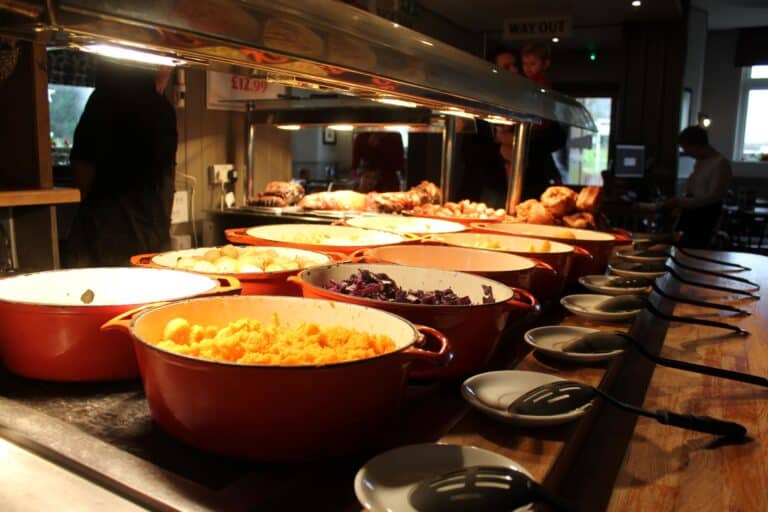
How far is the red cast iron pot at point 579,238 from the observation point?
170 centimetres

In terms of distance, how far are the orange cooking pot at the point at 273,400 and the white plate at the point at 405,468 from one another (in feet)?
0.15

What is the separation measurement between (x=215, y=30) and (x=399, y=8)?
230 cm

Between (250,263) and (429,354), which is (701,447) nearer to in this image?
(429,354)

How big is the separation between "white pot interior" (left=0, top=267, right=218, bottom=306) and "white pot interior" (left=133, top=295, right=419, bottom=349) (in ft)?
0.24

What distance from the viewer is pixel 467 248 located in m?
1.38

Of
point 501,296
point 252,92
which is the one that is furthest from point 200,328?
point 252,92

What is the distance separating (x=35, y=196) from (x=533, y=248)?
1378mm

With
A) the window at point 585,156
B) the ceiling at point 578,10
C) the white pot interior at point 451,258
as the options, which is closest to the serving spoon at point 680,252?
the white pot interior at point 451,258

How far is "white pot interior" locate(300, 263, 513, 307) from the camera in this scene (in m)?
1.03

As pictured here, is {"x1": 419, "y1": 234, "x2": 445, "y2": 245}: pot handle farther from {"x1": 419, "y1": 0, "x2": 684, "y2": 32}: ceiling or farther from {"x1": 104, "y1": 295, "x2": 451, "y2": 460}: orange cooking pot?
{"x1": 419, "y1": 0, "x2": 684, "y2": 32}: ceiling

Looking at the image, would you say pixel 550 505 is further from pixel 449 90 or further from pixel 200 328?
pixel 449 90

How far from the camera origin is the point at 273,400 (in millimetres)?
605

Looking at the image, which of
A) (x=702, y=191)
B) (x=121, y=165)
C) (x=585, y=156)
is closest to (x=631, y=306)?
(x=121, y=165)

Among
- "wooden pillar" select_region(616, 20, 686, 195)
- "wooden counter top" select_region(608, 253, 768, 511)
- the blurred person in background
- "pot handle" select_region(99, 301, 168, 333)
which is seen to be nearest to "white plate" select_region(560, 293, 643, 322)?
"wooden counter top" select_region(608, 253, 768, 511)
